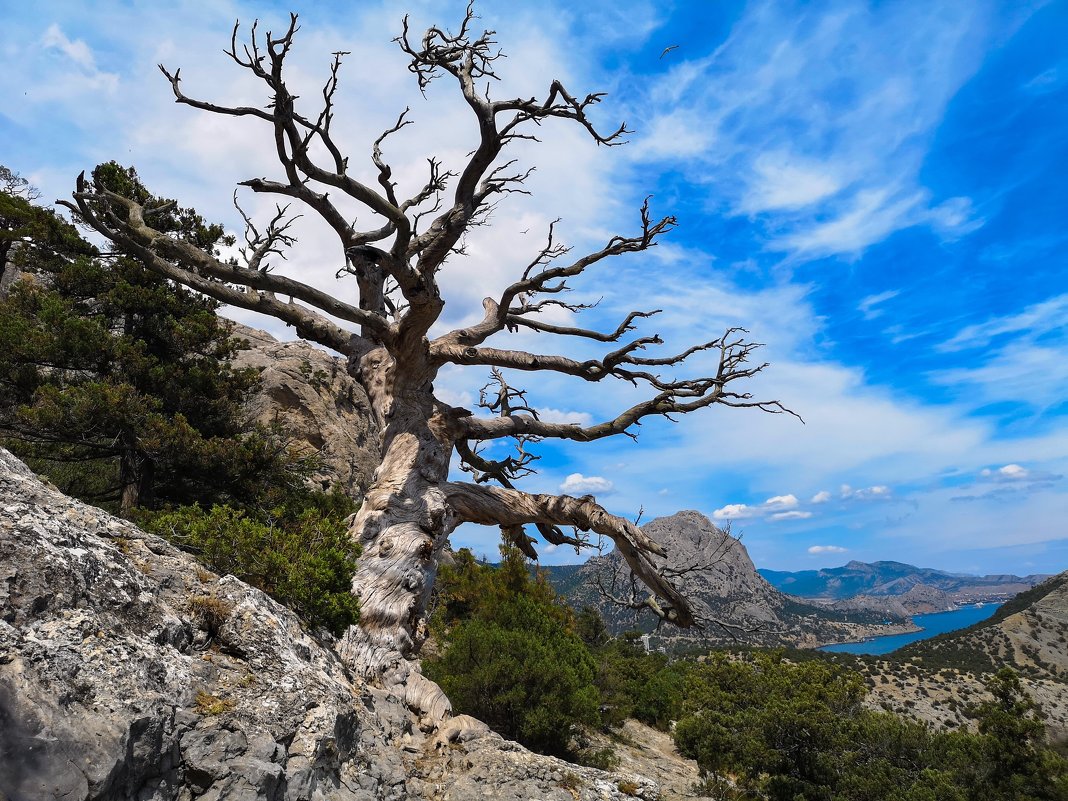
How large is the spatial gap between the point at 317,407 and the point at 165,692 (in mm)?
17013

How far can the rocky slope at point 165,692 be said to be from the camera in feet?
8.54

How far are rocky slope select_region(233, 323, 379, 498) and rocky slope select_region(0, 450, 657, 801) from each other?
12.2 meters

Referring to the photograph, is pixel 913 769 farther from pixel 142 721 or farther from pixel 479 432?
pixel 142 721

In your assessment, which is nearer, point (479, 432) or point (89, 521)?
point (89, 521)

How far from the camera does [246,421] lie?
13.7 m

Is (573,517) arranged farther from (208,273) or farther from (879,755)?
(879,755)

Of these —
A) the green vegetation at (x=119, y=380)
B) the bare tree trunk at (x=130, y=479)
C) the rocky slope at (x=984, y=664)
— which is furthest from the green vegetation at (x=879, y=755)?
the rocky slope at (x=984, y=664)

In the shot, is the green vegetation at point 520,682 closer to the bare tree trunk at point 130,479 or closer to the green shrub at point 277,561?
the green shrub at point 277,561

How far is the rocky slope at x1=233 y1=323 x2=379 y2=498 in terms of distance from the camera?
18.0 meters

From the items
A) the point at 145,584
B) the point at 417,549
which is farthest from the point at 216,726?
the point at 417,549

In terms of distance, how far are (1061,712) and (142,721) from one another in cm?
5071

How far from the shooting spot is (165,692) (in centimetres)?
325

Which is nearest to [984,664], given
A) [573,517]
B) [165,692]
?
[573,517]

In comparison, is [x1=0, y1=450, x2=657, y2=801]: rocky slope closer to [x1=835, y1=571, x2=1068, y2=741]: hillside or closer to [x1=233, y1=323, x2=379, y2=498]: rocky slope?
[x1=233, y1=323, x2=379, y2=498]: rocky slope
